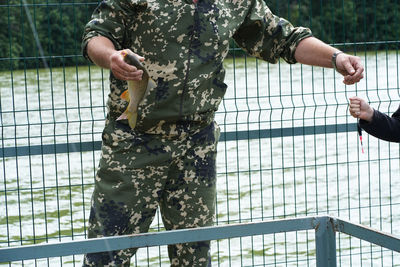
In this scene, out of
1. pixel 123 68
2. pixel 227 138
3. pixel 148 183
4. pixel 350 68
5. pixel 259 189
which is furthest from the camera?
pixel 259 189

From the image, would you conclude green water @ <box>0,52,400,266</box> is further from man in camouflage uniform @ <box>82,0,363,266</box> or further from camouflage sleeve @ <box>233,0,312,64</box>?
camouflage sleeve @ <box>233,0,312,64</box>

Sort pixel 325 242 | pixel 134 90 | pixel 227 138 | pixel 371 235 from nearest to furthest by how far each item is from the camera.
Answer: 1. pixel 371 235
2. pixel 325 242
3. pixel 134 90
4. pixel 227 138

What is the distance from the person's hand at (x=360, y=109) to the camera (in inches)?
119

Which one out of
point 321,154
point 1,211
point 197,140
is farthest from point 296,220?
point 321,154

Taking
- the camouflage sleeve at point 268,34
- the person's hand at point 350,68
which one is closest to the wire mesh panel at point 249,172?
the camouflage sleeve at point 268,34

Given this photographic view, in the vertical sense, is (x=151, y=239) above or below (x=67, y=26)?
below

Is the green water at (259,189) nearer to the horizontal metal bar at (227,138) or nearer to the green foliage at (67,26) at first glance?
the horizontal metal bar at (227,138)

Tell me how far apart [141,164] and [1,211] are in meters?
4.65

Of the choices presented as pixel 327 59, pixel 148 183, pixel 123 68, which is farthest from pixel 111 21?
pixel 327 59

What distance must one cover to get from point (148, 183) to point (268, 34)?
77 centimetres

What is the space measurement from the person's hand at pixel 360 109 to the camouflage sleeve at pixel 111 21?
3.13 ft

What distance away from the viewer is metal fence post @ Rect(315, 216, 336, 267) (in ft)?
7.00

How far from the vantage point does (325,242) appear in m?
2.15

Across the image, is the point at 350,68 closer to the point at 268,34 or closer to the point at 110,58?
the point at 268,34
